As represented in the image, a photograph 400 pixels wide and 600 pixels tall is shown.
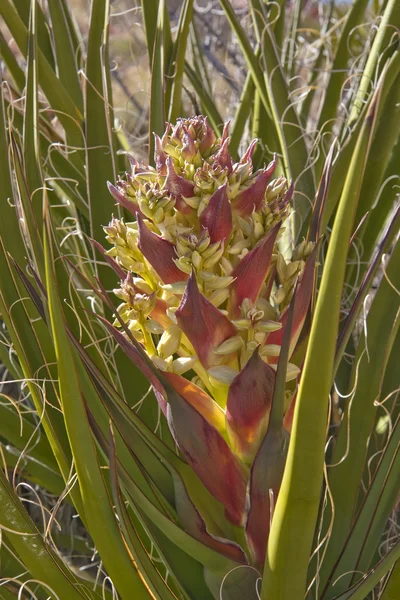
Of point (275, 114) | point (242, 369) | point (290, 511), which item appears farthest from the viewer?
point (275, 114)

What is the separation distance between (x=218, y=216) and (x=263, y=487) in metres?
0.25

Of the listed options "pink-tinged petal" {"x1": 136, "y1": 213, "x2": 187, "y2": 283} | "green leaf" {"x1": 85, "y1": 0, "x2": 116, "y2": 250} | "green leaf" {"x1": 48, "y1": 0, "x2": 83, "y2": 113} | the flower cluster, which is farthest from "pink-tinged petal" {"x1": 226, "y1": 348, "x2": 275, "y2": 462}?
"green leaf" {"x1": 48, "y1": 0, "x2": 83, "y2": 113}

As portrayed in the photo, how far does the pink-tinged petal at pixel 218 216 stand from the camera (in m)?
0.58

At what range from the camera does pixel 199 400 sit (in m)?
0.62

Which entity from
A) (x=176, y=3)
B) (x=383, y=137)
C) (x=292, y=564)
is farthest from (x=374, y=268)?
(x=176, y=3)

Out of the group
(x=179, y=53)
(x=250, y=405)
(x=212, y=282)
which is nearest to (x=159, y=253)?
(x=212, y=282)

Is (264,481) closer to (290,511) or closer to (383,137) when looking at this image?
(290,511)

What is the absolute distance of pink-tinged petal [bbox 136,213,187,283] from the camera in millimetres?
591

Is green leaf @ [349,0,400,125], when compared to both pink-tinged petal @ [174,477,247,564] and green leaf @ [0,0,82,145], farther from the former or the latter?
pink-tinged petal @ [174,477,247,564]

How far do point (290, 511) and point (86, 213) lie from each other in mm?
737

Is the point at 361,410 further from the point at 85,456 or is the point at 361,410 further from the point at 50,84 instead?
the point at 50,84

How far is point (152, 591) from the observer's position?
24.0 inches

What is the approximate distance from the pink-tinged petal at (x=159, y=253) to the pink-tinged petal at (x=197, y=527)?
0.20 metres

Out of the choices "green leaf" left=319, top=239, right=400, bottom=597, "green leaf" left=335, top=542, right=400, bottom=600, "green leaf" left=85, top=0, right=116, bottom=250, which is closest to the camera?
"green leaf" left=335, top=542, right=400, bottom=600
